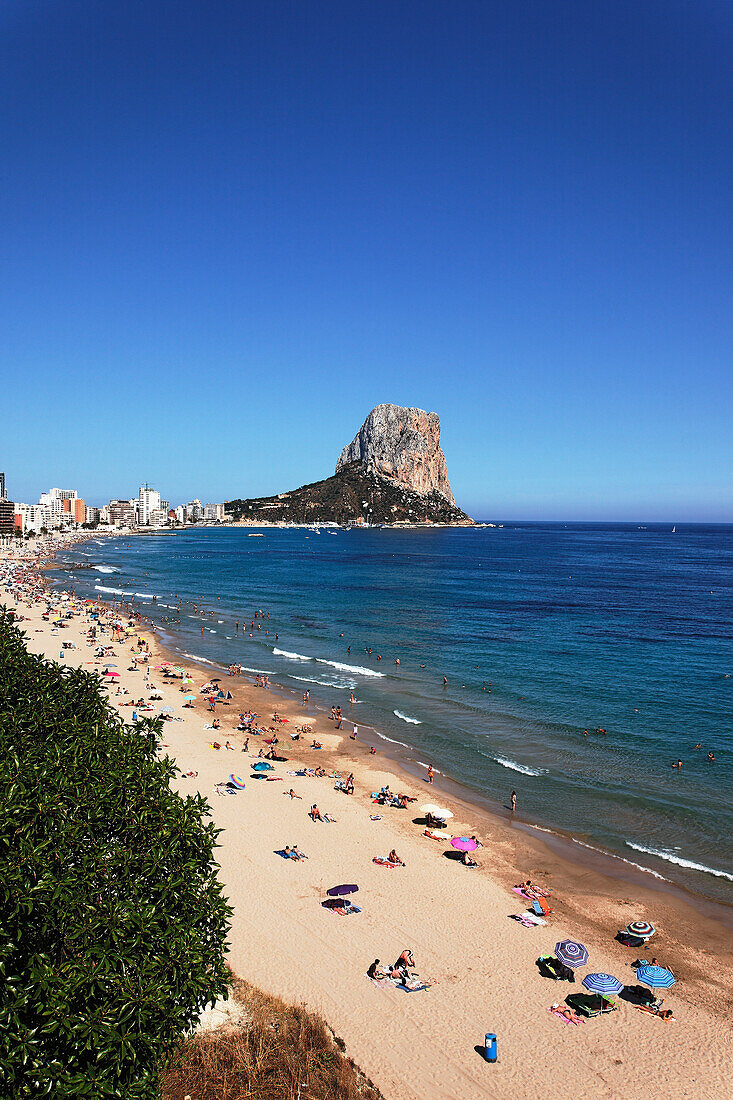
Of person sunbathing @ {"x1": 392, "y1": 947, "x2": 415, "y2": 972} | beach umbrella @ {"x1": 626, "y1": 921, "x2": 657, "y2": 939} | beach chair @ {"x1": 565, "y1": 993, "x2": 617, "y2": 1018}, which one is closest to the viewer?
beach chair @ {"x1": 565, "y1": 993, "x2": 617, "y2": 1018}

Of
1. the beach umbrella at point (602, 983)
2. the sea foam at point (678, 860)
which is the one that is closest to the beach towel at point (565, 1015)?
the beach umbrella at point (602, 983)

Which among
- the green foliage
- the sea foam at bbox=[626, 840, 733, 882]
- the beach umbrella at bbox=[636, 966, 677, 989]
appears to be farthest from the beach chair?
the green foliage

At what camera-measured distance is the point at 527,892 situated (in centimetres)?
2044

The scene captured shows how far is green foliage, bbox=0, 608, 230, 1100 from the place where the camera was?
26.6 feet

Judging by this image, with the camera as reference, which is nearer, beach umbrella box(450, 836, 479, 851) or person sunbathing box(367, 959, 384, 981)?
person sunbathing box(367, 959, 384, 981)

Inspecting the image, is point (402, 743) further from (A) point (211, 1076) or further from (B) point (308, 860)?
(A) point (211, 1076)

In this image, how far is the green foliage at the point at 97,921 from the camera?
26.6 feet

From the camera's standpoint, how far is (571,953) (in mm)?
17047

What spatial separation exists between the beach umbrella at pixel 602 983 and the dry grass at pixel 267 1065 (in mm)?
6463

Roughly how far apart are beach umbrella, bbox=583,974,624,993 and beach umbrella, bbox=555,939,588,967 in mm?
550

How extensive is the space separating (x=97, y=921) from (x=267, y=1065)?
18.5ft

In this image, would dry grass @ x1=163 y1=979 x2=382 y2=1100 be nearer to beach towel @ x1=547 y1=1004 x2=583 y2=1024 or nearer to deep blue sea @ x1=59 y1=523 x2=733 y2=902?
beach towel @ x1=547 y1=1004 x2=583 y2=1024

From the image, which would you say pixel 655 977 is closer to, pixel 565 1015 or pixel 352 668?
pixel 565 1015

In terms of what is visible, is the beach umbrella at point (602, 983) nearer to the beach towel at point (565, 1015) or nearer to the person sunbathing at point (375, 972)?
the beach towel at point (565, 1015)
